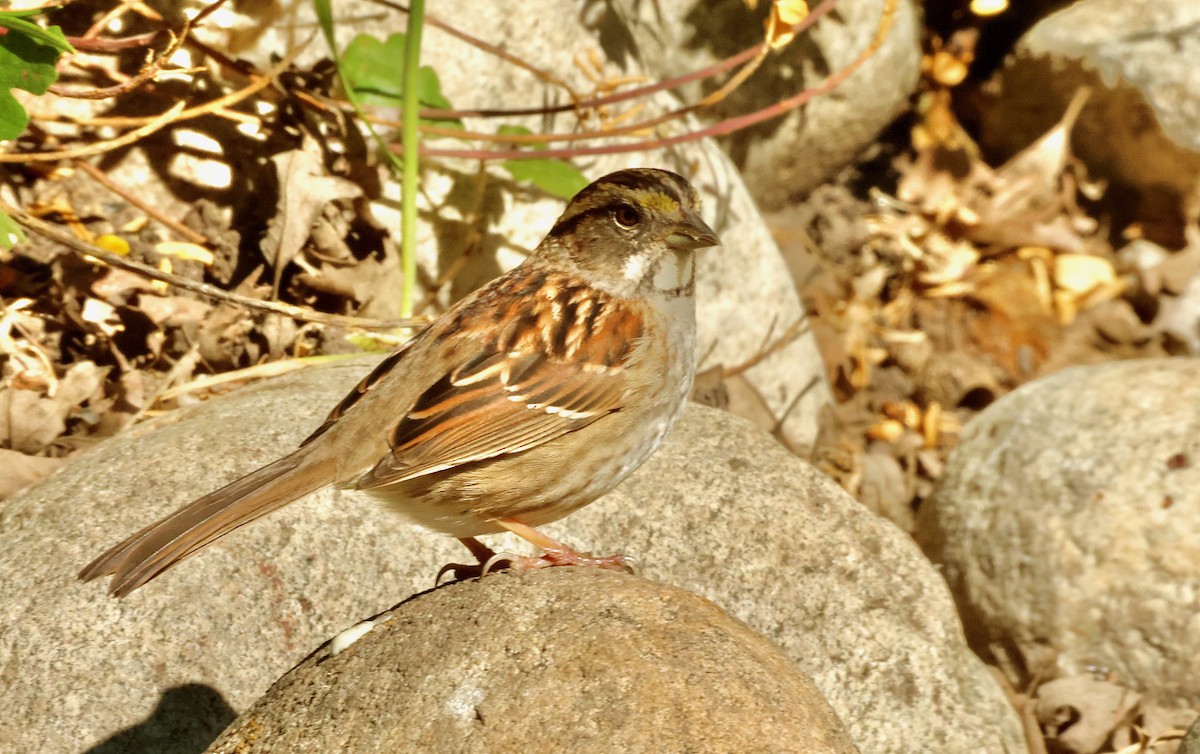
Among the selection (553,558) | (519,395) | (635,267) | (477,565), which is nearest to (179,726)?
(477,565)

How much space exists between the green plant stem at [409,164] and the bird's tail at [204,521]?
1506 mm

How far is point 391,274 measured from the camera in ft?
15.2

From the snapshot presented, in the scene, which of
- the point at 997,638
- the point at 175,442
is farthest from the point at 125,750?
the point at 997,638

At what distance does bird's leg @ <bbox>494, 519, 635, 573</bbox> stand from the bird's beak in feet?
2.54

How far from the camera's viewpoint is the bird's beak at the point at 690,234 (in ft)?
10.8

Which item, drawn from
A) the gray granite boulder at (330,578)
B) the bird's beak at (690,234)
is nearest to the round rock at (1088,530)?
the gray granite boulder at (330,578)

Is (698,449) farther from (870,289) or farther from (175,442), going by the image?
(870,289)

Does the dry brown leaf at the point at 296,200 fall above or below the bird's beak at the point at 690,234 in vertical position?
below

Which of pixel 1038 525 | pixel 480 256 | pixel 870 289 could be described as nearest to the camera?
pixel 1038 525

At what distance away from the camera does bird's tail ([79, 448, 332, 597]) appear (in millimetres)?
2646

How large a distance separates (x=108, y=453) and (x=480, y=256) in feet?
5.58

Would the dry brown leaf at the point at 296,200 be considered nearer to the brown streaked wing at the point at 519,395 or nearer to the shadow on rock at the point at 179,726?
the brown streaked wing at the point at 519,395

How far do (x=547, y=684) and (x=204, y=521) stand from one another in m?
0.82

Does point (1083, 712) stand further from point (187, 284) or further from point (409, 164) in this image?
point (187, 284)
